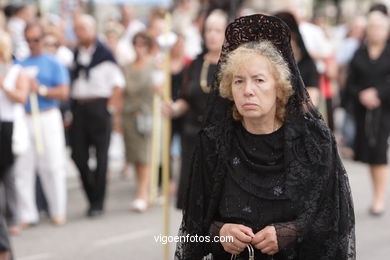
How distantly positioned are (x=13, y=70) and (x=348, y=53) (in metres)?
8.06

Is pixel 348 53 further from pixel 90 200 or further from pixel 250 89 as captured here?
pixel 250 89

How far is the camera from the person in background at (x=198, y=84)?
6.55 meters

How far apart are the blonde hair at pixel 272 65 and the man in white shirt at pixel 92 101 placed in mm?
5256

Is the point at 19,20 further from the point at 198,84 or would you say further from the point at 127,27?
the point at 198,84

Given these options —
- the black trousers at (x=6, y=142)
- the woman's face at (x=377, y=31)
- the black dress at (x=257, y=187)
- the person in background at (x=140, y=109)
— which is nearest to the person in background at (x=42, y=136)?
the black trousers at (x=6, y=142)

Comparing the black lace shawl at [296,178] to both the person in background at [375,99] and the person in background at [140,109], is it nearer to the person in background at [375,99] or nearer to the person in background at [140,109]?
the person in background at [375,99]

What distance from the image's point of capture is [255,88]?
336 centimetres

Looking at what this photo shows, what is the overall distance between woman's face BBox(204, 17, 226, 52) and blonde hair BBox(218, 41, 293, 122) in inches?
120

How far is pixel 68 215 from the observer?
29.1 ft

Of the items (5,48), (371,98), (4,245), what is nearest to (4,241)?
(4,245)

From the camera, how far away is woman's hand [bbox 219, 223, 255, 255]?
330 centimetres

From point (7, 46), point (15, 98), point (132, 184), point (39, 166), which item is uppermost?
point (7, 46)

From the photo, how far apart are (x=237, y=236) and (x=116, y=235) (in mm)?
4663

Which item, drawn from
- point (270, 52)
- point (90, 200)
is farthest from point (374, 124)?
point (270, 52)
